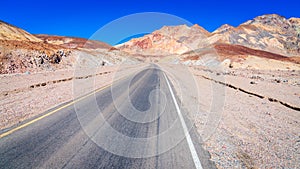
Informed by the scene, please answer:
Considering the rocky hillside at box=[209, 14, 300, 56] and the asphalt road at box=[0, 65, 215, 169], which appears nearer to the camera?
the asphalt road at box=[0, 65, 215, 169]

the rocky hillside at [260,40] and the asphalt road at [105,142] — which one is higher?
the rocky hillside at [260,40]

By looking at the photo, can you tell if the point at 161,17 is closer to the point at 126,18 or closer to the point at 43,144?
the point at 126,18

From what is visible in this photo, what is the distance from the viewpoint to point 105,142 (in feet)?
17.2

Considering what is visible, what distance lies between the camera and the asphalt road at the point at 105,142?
4281 mm

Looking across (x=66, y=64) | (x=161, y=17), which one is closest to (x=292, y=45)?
(x=66, y=64)

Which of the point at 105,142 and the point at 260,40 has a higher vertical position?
the point at 260,40

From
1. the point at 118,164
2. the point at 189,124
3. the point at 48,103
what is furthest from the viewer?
the point at 48,103

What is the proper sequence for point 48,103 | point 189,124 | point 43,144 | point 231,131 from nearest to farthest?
point 43,144 → point 231,131 → point 189,124 → point 48,103

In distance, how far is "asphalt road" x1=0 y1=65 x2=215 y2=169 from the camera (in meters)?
4.28

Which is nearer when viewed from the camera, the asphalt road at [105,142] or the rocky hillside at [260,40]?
the asphalt road at [105,142]

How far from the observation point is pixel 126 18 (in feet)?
24.5

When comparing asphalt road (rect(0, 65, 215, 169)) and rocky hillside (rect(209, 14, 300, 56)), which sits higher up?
rocky hillside (rect(209, 14, 300, 56))

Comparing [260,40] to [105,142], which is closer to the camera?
[105,142]

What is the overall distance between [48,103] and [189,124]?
636cm
